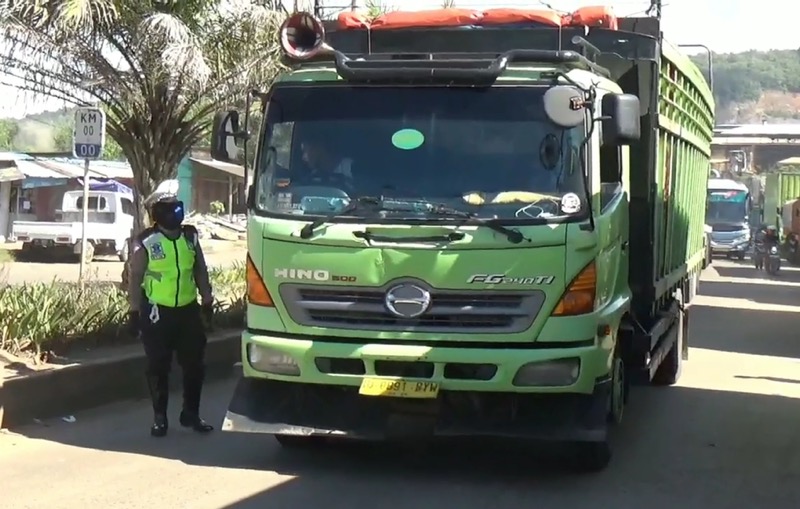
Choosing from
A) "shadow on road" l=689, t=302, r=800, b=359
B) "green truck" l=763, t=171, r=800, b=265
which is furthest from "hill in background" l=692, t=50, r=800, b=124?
"shadow on road" l=689, t=302, r=800, b=359

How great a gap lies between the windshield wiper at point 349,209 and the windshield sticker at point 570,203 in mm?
1089

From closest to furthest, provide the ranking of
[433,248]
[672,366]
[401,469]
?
[433,248] < [401,469] < [672,366]

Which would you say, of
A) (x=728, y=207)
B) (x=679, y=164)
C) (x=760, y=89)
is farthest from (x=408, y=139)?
(x=760, y=89)

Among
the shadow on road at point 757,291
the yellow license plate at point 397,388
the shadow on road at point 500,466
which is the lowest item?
the shadow on road at point 757,291

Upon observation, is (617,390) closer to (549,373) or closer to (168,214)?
(549,373)

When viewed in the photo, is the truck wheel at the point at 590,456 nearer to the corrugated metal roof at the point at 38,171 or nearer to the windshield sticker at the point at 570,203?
the windshield sticker at the point at 570,203

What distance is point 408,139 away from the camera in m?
7.66

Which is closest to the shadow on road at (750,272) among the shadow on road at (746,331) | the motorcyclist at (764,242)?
the motorcyclist at (764,242)

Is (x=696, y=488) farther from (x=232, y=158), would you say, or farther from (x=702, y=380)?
(x=702, y=380)

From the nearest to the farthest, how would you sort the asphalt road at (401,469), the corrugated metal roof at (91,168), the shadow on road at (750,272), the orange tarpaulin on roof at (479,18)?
1. the asphalt road at (401,469)
2. the orange tarpaulin on roof at (479,18)
3. the shadow on road at (750,272)
4. the corrugated metal roof at (91,168)

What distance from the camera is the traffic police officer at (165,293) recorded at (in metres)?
8.92

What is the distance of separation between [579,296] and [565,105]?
117 centimetres

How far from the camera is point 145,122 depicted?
16.2 meters

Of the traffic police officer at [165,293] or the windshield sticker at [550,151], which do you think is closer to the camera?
the windshield sticker at [550,151]
